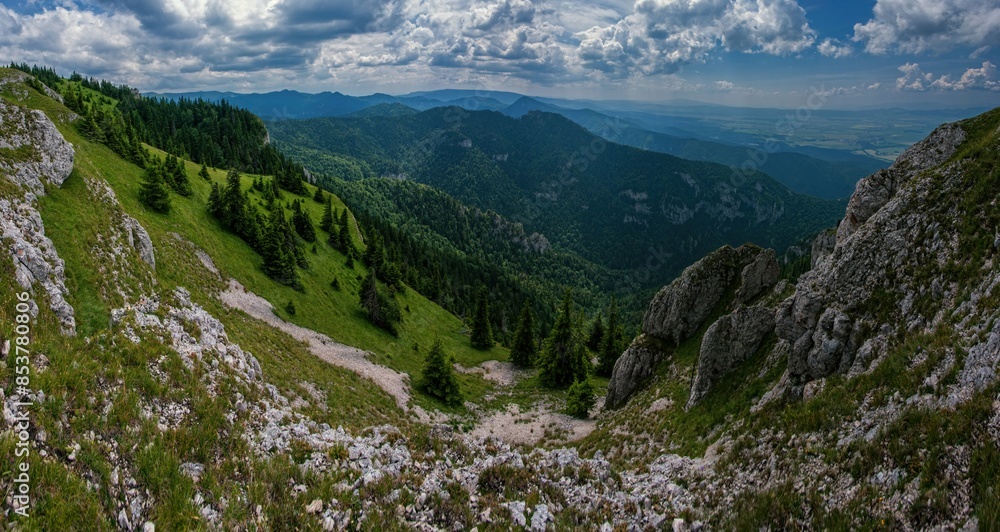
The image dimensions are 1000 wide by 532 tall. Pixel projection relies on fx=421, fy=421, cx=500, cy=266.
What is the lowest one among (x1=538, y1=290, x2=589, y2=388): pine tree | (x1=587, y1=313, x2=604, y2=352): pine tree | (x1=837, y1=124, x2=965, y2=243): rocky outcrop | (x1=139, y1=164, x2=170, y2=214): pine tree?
(x1=587, y1=313, x2=604, y2=352): pine tree

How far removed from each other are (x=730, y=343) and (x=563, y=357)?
3289cm

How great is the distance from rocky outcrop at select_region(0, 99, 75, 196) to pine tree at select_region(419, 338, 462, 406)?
3235cm

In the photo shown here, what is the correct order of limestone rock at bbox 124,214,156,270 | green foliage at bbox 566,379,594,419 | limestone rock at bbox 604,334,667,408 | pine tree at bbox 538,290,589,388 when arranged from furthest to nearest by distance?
1. pine tree at bbox 538,290,589,388
2. green foliage at bbox 566,379,594,419
3. limestone rock at bbox 604,334,667,408
4. limestone rock at bbox 124,214,156,270

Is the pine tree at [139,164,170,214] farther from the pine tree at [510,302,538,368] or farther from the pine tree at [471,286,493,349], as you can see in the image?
the pine tree at [510,302,538,368]

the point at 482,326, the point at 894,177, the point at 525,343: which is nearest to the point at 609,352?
the point at 525,343

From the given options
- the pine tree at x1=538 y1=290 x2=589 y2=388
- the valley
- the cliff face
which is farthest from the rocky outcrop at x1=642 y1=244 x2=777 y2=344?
the pine tree at x1=538 y1=290 x2=589 y2=388

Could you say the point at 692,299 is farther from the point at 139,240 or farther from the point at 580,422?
the point at 139,240

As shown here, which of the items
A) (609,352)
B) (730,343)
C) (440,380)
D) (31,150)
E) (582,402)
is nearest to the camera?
(730,343)

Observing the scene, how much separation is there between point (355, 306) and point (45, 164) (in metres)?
39.5

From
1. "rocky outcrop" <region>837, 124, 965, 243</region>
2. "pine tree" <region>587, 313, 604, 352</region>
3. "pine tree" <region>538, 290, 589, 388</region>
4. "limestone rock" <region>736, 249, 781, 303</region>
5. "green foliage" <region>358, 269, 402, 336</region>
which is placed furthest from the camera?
"pine tree" <region>587, 313, 604, 352</region>

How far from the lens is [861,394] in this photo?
48.0ft

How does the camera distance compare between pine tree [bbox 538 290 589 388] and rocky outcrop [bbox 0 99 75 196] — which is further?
pine tree [bbox 538 290 589 388]

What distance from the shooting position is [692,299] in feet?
125

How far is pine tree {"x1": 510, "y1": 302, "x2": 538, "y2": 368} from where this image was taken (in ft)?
222
